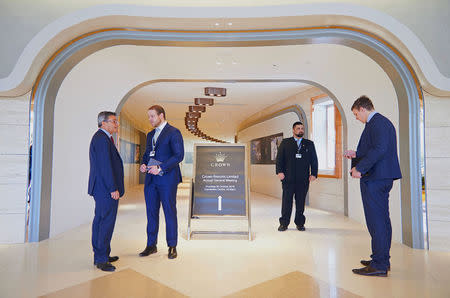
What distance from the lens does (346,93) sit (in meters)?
5.77

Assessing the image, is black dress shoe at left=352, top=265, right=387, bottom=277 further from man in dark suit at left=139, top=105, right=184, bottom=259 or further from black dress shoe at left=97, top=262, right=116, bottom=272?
black dress shoe at left=97, top=262, right=116, bottom=272

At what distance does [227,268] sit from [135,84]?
4.53 m

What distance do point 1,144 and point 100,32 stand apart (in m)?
1.80

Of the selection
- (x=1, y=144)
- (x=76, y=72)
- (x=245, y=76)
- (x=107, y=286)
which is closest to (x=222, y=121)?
(x=245, y=76)

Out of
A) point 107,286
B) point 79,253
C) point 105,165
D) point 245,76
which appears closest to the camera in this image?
point 107,286

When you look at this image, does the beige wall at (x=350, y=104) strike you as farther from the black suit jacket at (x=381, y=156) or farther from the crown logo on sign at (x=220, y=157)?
the crown logo on sign at (x=220, y=157)

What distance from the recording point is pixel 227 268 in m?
3.00

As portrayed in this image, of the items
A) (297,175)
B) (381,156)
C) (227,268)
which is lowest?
(227,268)

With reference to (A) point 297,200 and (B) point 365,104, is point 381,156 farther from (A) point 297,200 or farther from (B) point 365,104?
(A) point 297,200

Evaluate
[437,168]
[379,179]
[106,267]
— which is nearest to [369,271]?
[379,179]

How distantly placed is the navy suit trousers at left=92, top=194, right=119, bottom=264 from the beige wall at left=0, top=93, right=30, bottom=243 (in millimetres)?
1525

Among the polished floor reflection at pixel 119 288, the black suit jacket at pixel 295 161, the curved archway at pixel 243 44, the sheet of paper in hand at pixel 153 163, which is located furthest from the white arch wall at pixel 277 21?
the polished floor reflection at pixel 119 288

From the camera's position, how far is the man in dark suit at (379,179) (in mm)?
2732

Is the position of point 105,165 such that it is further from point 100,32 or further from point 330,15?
point 330,15
